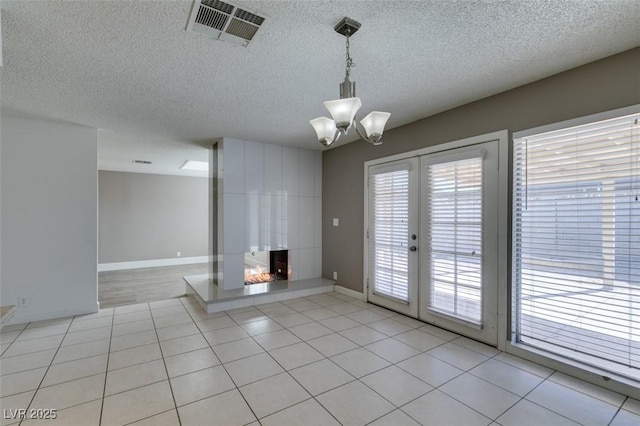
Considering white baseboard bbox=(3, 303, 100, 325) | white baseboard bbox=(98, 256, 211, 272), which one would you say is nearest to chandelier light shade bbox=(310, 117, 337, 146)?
white baseboard bbox=(3, 303, 100, 325)

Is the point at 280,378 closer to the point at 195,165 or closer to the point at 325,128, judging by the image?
the point at 325,128

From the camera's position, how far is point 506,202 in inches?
110

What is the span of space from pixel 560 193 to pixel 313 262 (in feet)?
12.7

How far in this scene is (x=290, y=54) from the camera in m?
2.17

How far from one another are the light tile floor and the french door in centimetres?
36

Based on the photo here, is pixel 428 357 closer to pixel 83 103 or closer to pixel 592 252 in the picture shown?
pixel 592 252

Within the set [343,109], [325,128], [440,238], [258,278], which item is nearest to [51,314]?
[258,278]

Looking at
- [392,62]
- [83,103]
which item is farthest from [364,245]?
[83,103]

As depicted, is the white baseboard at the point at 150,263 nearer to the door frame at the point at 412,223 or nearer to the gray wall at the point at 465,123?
the gray wall at the point at 465,123

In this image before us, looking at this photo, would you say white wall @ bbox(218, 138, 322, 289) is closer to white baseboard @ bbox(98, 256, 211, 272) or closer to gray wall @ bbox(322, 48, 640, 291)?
gray wall @ bbox(322, 48, 640, 291)

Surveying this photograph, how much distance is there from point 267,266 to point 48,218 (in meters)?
3.25

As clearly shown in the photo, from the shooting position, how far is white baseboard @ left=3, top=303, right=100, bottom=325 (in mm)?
3533

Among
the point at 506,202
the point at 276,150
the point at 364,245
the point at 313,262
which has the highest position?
the point at 276,150

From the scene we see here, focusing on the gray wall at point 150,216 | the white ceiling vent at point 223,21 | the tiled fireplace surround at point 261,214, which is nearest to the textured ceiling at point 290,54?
the white ceiling vent at point 223,21
